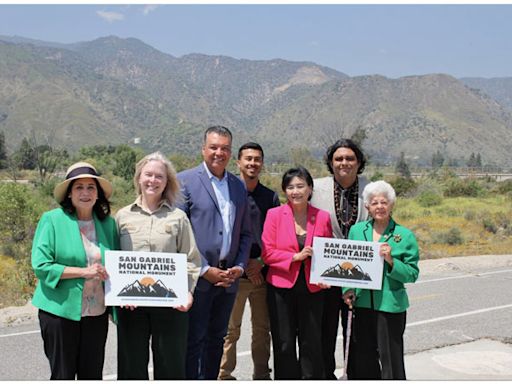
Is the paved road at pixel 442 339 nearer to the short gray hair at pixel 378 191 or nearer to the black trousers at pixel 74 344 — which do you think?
the black trousers at pixel 74 344

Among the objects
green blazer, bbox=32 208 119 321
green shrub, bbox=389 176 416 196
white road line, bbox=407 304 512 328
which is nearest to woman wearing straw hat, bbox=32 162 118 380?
green blazer, bbox=32 208 119 321

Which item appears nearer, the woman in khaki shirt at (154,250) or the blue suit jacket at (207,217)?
the woman in khaki shirt at (154,250)

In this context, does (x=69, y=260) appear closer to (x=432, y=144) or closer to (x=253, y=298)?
(x=253, y=298)

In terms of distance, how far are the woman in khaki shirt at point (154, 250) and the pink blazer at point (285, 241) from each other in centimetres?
84

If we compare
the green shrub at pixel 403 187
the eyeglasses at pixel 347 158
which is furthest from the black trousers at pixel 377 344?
the green shrub at pixel 403 187

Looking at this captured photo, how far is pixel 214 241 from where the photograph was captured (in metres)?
4.87

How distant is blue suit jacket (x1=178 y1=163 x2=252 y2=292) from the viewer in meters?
4.86

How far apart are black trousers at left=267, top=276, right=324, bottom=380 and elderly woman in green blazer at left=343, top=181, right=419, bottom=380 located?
0.30m

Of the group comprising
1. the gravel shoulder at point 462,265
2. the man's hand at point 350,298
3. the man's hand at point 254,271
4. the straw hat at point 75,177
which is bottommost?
the gravel shoulder at point 462,265

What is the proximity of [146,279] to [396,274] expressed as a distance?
73.5 inches

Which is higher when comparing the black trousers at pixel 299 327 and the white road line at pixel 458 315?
the black trousers at pixel 299 327

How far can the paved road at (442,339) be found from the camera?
→ 6551 millimetres

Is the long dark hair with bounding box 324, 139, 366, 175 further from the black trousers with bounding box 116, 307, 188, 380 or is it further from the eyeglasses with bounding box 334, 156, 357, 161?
the black trousers with bounding box 116, 307, 188, 380

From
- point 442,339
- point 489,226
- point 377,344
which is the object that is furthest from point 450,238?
point 377,344
